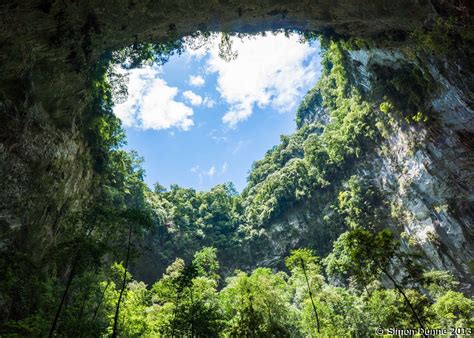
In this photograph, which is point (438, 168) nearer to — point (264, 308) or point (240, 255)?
point (264, 308)

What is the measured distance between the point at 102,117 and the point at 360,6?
61.8 ft

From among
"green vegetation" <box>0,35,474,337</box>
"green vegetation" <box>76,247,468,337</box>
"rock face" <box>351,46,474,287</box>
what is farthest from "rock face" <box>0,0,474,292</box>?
"green vegetation" <box>76,247,468,337</box>

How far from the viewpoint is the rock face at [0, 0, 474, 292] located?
588 inches

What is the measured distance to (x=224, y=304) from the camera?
2556 cm

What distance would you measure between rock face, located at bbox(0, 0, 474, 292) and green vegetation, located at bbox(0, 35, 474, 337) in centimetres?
171

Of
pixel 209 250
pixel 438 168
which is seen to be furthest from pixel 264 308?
pixel 438 168

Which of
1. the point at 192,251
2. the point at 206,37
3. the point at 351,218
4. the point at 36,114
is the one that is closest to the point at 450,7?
the point at 206,37

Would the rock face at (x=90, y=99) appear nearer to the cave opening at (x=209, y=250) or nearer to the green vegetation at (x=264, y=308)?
the cave opening at (x=209, y=250)

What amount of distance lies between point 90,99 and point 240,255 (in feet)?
115

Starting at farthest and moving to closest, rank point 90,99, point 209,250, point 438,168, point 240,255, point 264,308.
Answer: point 240,255
point 209,250
point 438,168
point 264,308
point 90,99

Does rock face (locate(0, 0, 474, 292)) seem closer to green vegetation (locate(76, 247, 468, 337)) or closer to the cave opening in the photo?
the cave opening

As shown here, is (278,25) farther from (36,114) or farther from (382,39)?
(36,114)

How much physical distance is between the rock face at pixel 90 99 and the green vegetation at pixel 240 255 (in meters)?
1.71

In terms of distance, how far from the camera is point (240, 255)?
5006 centimetres
